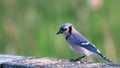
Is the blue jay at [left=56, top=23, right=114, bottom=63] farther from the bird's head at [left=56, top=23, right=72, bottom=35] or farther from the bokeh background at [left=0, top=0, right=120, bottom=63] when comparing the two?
the bokeh background at [left=0, top=0, right=120, bottom=63]

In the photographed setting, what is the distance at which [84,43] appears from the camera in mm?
3953

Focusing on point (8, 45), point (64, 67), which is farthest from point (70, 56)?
point (64, 67)

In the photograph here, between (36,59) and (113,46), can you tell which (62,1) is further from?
(36,59)

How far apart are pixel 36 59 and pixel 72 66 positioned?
1.21 ft

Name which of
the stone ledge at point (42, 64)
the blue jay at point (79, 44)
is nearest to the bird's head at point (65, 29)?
the blue jay at point (79, 44)

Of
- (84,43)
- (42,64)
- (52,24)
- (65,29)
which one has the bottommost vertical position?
(42,64)

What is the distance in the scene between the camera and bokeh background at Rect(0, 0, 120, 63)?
4.71 metres

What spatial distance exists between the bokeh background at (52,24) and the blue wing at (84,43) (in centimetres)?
61

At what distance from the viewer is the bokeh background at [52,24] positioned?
4.71 metres

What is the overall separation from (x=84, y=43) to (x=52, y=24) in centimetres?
94

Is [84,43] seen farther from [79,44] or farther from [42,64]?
[42,64]

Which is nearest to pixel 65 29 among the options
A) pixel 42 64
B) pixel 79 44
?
pixel 79 44

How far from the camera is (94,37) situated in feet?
15.3

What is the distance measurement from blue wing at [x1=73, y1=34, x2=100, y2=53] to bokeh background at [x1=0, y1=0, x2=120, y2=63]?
2.02 ft
